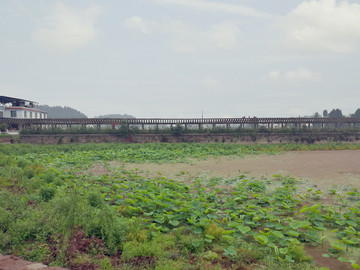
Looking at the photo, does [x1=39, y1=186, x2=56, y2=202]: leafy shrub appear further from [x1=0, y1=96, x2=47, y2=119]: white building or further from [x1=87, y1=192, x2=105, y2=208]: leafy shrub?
[x1=0, y1=96, x2=47, y2=119]: white building

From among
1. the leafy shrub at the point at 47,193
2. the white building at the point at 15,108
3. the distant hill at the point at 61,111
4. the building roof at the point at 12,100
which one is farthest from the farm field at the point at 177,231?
the distant hill at the point at 61,111

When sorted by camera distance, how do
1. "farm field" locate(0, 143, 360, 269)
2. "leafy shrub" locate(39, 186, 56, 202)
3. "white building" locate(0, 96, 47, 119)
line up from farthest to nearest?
"white building" locate(0, 96, 47, 119)
"leafy shrub" locate(39, 186, 56, 202)
"farm field" locate(0, 143, 360, 269)

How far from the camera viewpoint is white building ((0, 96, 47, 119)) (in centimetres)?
3275

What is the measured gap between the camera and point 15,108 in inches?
1298

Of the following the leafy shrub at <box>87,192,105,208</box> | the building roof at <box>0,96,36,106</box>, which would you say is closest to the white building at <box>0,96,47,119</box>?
the building roof at <box>0,96,36,106</box>

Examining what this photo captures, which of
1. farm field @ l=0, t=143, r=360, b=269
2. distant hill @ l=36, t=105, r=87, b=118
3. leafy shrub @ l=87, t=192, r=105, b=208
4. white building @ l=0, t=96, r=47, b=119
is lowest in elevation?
farm field @ l=0, t=143, r=360, b=269

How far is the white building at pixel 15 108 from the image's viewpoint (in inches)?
1289

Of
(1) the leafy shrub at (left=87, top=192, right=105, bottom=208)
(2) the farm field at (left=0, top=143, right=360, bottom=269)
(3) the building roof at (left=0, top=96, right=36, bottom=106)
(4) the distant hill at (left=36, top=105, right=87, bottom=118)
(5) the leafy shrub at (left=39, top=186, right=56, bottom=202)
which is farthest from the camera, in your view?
(4) the distant hill at (left=36, top=105, right=87, bottom=118)

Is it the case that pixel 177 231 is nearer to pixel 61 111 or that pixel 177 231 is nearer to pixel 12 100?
pixel 12 100

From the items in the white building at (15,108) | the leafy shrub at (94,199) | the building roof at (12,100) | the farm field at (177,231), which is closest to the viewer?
the farm field at (177,231)

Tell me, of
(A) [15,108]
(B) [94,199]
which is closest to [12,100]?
(A) [15,108]

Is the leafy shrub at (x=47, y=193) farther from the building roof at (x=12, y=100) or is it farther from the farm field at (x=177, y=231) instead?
the building roof at (x=12, y=100)

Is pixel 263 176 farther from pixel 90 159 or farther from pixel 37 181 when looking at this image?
pixel 90 159

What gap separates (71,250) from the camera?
10.9ft
